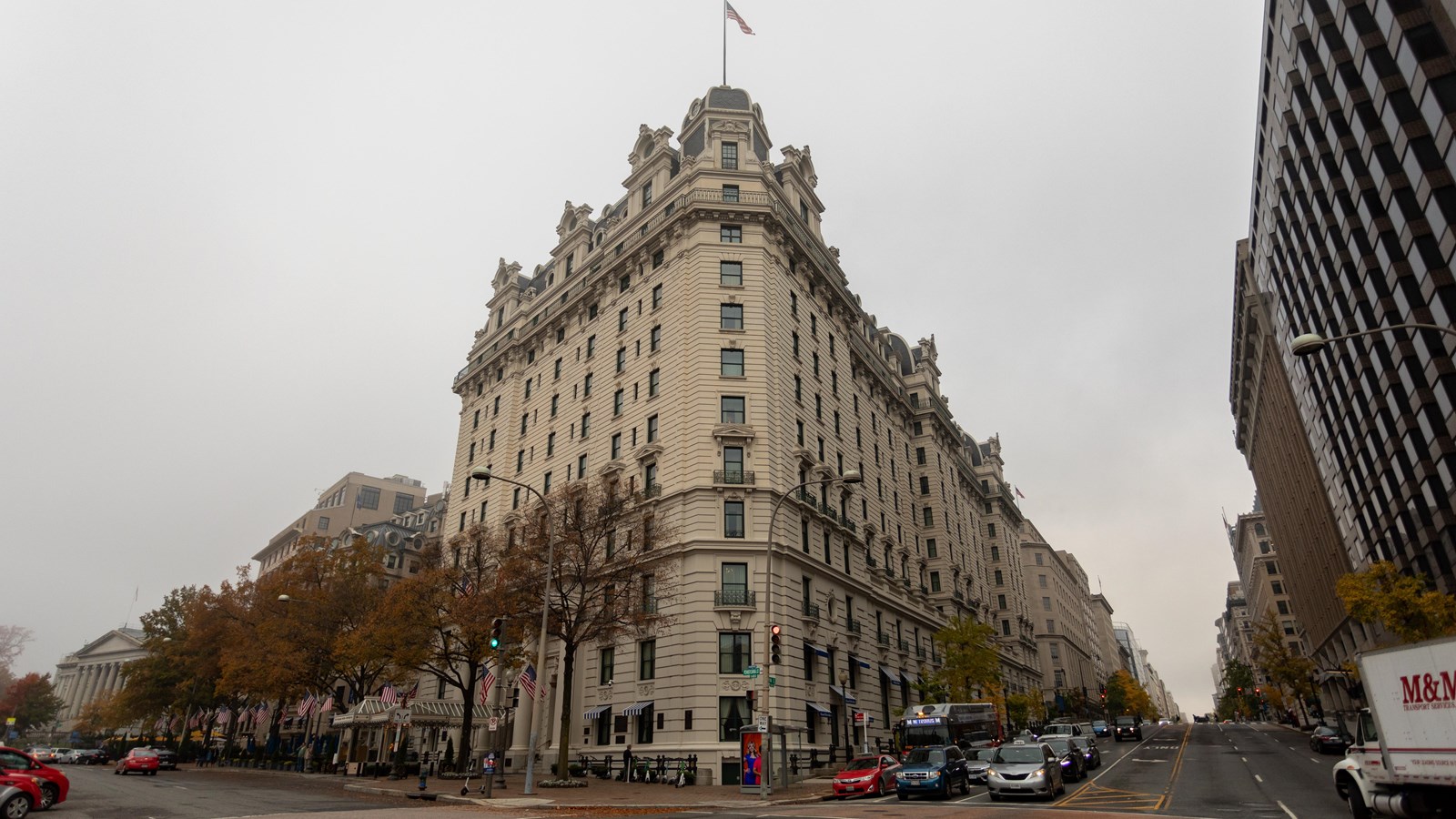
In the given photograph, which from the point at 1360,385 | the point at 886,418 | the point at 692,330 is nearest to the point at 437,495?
the point at 886,418

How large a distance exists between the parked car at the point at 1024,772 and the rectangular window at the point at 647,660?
18.5m

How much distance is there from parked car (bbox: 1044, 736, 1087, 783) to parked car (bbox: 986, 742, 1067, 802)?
333 cm

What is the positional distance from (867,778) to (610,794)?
9.80 metres

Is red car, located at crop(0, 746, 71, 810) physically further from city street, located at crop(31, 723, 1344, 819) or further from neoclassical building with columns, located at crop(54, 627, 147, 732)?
neoclassical building with columns, located at crop(54, 627, 147, 732)

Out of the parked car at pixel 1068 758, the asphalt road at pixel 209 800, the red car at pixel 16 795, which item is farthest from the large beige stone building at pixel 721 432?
the red car at pixel 16 795

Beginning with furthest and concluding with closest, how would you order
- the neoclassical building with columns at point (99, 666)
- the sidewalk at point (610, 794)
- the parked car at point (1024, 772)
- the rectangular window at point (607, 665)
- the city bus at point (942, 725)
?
the neoclassical building with columns at point (99, 666) → the rectangular window at point (607, 665) → the city bus at point (942, 725) → the sidewalk at point (610, 794) → the parked car at point (1024, 772)

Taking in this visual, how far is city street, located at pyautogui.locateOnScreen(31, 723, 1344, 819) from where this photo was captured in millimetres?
20734

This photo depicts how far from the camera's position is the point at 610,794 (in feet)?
97.2

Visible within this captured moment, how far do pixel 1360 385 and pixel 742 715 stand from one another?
41816mm

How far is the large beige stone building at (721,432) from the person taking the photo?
3928 centimetres

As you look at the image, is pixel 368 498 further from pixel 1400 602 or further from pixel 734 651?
pixel 1400 602

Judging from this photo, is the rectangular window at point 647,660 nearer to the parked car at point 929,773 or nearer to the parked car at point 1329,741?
the parked car at point 929,773

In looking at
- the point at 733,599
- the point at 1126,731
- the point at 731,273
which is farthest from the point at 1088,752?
the point at 1126,731

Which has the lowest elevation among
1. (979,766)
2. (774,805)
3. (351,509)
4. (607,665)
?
(774,805)
